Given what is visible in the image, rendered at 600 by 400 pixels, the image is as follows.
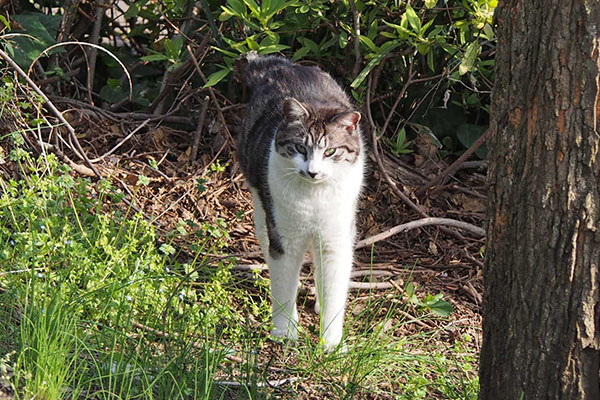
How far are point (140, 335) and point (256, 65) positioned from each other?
76.2 inches

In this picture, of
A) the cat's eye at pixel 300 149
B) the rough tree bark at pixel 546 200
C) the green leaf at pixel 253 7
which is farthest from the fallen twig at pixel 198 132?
the rough tree bark at pixel 546 200

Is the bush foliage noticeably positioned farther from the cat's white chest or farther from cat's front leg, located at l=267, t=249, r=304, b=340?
cat's front leg, located at l=267, t=249, r=304, b=340

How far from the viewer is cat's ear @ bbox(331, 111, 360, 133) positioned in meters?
3.56

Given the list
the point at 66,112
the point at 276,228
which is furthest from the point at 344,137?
the point at 66,112

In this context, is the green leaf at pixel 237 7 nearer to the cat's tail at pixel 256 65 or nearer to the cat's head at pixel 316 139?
the cat's tail at pixel 256 65

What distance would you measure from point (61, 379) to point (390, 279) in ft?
6.94

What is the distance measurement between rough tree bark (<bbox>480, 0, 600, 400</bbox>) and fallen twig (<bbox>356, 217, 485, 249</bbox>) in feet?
6.05

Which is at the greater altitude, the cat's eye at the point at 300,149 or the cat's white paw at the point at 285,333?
the cat's eye at the point at 300,149

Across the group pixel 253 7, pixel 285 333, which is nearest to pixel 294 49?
pixel 253 7

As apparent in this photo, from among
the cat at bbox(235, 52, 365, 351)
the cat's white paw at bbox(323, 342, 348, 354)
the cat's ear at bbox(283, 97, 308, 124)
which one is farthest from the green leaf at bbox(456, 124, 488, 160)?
the cat's white paw at bbox(323, 342, 348, 354)

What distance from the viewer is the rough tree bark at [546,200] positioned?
218cm

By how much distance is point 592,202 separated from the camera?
2217 mm

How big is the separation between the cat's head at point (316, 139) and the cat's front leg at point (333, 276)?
34 cm

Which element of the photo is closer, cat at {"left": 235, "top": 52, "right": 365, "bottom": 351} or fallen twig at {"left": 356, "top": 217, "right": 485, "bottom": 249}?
A: cat at {"left": 235, "top": 52, "right": 365, "bottom": 351}
